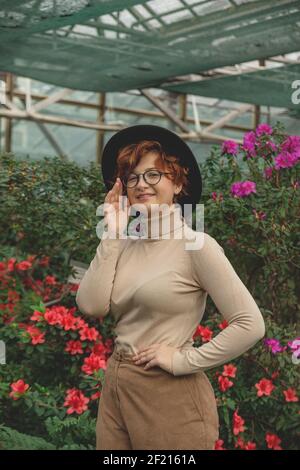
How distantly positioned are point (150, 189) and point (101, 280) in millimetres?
285

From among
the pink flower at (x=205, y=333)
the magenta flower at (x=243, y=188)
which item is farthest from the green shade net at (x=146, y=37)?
the pink flower at (x=205, y=333)

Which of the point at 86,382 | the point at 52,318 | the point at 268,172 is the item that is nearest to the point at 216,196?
the point at 268,172

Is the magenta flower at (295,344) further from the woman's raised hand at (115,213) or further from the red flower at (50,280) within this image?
the woman's raised hand at (115,213)

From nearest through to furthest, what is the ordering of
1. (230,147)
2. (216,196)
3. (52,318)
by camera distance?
(52,318)
(216,196)
(230,147)

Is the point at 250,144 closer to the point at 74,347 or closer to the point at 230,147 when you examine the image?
the point at 230,147

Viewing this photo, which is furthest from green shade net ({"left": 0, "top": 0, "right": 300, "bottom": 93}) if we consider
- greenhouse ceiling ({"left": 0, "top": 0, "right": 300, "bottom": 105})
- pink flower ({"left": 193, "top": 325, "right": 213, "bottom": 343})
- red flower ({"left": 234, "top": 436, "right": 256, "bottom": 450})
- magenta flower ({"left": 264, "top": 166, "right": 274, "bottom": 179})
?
red flower ({"left": 234, "top": 436, "right": 256, "bottom": 450})

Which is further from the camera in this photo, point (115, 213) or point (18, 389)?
point (18, 389)

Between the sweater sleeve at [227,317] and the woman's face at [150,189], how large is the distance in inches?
7.7

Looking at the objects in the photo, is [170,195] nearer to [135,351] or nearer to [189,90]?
[135,351]

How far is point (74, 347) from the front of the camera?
13.1ft

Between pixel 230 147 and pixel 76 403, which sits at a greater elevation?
pixel 230 147

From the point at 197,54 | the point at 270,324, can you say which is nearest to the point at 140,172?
the point at 270,324

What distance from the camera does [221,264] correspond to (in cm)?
204

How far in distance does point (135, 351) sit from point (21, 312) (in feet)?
7.84
